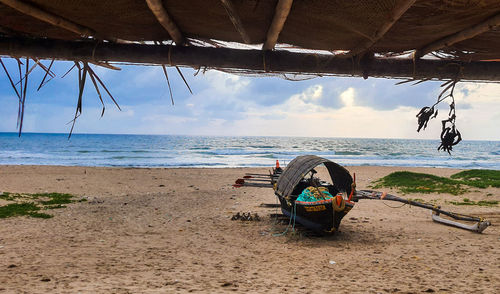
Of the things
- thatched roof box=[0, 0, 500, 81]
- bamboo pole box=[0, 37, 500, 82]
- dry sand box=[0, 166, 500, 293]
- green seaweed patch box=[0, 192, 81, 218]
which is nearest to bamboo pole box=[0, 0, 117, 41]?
thatched roof box=[0, 0, 500, 81]

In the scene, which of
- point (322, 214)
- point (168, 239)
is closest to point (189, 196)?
point (168, 239)

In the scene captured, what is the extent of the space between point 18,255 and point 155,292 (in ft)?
7.97

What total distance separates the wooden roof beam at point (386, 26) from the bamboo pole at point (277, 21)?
3.37ft

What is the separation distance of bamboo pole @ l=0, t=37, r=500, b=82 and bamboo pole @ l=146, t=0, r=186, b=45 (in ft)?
0.64

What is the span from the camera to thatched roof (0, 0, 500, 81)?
348 centimetres

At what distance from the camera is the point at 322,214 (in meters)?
5.67

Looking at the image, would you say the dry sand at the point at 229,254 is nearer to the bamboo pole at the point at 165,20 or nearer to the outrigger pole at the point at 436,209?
the outrigger pole at the point at 436,209

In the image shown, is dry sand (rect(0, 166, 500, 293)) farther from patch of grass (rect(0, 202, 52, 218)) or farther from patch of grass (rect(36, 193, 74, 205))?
patch of grass (rect(36, 193, 74, 205))

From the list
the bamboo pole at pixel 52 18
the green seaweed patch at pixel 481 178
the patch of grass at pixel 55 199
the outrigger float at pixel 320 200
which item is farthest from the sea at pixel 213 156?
the green seaweed patch at pixel 481 178

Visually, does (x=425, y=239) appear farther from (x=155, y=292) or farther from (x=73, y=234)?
(x=73, y=234)

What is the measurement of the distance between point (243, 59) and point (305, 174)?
7.26ft

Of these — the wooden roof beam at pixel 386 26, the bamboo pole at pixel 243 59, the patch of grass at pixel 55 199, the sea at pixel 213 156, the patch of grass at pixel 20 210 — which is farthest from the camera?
the sea at pixel 213 156

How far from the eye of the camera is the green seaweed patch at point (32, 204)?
7323 mm

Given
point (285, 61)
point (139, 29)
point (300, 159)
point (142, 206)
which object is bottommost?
point (142, 206)
